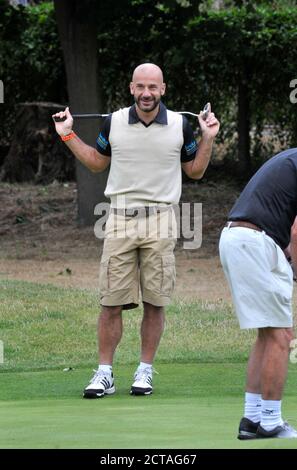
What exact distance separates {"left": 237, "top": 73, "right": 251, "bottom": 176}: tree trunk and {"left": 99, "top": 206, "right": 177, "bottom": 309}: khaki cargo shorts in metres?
12.3

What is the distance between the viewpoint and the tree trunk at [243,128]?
64.9ft

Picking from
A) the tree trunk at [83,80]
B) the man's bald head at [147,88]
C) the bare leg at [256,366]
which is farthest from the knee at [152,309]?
the tree trunk at [83,80]

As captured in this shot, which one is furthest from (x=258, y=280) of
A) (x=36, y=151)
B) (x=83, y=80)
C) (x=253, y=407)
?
(x=36, y=151)

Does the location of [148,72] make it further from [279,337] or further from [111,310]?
[279,337]

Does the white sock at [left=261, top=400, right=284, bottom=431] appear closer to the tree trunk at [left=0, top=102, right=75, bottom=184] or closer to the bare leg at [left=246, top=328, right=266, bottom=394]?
the bare leg at [left=246, top=328, right=266, bottom=394]

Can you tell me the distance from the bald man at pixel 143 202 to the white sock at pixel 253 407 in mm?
1681

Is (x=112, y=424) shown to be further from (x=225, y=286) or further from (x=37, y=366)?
(x=225, y=286)

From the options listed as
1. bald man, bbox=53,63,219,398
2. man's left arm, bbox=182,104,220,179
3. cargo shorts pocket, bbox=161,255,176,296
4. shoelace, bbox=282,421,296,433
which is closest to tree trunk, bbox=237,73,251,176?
man's left arm, bbox=182,104,220,179

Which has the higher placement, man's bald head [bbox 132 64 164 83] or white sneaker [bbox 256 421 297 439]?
man's bald head [bbox 132 64 164 83]

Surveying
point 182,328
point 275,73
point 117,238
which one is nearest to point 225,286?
point 182,328

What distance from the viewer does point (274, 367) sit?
564 centimetres

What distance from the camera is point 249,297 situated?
5684 millimetres

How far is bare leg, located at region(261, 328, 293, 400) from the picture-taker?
5.64 meters

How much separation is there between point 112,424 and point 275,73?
13854 mm
